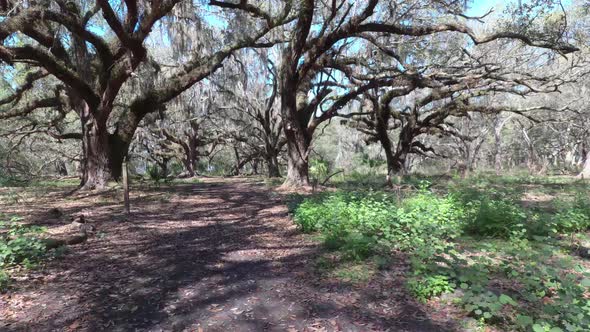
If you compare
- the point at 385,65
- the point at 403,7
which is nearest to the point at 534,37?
the point at 403,7

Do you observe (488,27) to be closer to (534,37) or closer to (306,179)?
(534,37)

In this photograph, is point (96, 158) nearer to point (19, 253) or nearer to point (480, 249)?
point (19, 253)

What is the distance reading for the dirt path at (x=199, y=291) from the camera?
330cm

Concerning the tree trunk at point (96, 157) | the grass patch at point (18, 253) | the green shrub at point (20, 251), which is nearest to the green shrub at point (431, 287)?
the grass patch at point (18, 253)

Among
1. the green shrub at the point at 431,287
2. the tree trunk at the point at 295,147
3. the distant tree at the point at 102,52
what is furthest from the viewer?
the tree trunk at the point at 295,147

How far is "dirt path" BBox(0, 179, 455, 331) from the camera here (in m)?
3.30

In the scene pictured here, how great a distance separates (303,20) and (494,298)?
7781 millimetres

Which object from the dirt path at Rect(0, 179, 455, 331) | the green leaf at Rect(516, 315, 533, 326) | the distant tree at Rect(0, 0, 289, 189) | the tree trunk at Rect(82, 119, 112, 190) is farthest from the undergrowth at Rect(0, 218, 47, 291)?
the tree trunk at Rect(82, 119, 112, 190)

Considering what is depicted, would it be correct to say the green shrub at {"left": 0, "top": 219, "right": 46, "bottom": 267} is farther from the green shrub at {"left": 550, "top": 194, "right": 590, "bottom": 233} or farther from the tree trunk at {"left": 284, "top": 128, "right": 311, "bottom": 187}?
the tree trunk at {"left": 284, "top": 128, "right": 311, "bottom": 187}

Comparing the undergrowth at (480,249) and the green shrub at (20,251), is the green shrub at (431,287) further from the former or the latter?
the green shrub at (20,251)

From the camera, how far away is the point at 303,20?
9336mm

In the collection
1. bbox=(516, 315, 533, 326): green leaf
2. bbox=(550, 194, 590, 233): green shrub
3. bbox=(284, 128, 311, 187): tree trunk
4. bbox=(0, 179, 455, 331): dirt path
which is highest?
bbox=(284, 128, 311, 187): tree trunk

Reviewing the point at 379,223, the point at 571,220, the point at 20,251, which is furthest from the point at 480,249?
the point at 20,251

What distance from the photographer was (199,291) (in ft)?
13.0
